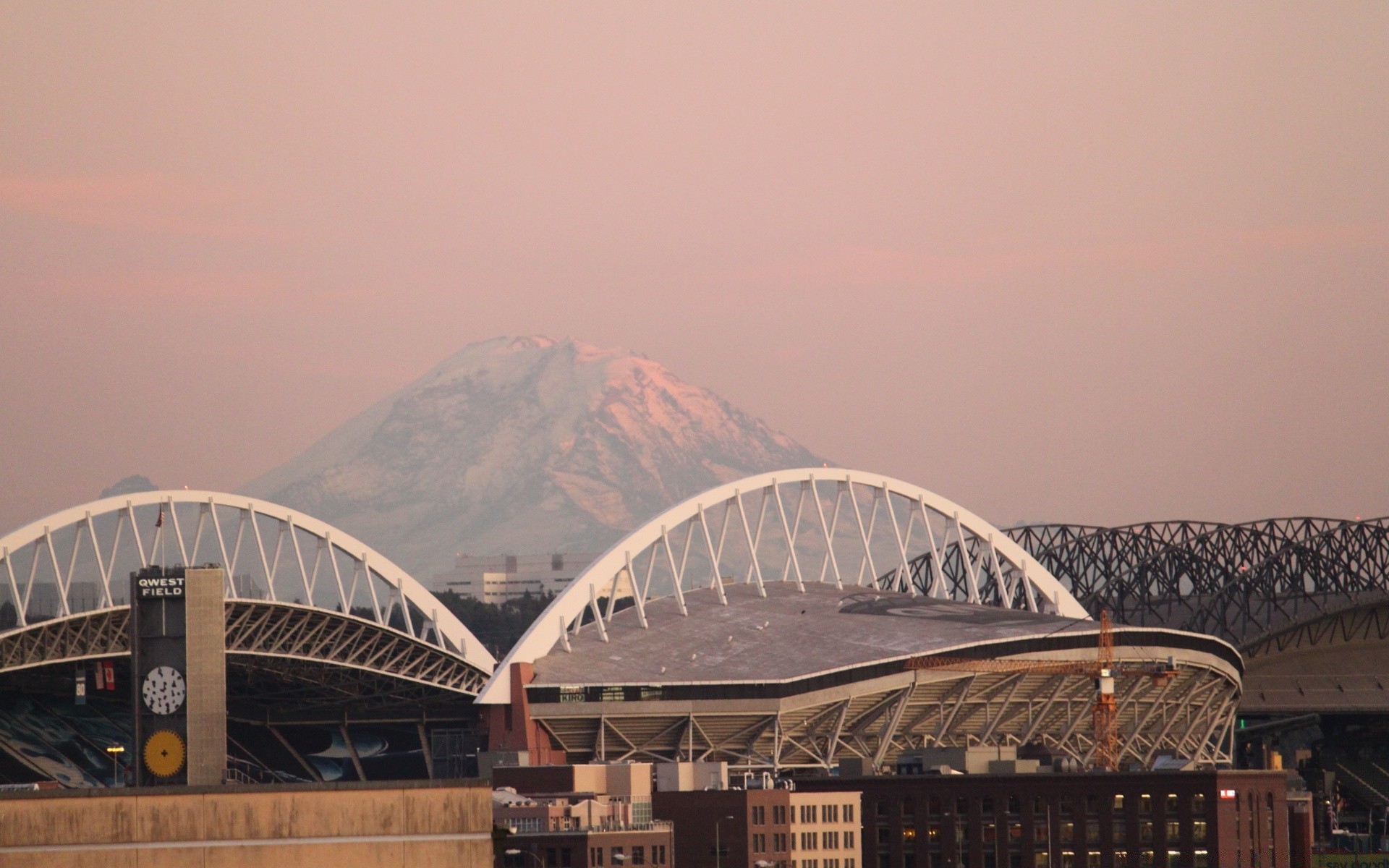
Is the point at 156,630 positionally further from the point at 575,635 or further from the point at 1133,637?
the point at 1133,637

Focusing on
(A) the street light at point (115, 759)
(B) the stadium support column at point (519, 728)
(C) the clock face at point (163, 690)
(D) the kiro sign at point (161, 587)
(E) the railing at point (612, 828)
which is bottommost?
(E) the railing at point (612, 828)

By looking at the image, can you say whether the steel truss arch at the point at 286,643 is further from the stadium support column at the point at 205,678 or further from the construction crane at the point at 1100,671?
the stadium support column at the point at 205,678

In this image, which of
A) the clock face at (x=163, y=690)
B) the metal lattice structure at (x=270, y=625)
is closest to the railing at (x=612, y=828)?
the metal lattice structure at (x=270, y=625)

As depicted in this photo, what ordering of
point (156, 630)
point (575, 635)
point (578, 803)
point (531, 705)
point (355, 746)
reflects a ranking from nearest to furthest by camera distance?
point (156, 630) < point (578, 803) < point (531, 705) < point (575, 635) < point (355, 746)

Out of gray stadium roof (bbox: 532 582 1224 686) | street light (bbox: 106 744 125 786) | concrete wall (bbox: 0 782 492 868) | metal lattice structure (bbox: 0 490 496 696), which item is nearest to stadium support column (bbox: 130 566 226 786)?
concrete wall (bbox: 0 782 492 868)

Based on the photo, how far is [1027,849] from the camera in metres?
133

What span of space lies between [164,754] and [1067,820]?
67.7m

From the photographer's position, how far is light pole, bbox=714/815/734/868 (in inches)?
4875

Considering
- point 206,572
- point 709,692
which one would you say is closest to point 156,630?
point 206,572

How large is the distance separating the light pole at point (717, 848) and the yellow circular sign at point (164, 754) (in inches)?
1984

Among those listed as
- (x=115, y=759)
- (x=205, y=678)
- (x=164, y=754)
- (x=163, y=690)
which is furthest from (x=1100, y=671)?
(x=164, y=754)

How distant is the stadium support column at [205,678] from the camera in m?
77.1

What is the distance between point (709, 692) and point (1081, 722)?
32537mm

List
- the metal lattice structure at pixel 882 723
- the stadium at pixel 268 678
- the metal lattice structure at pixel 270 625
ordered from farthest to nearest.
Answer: the metal lattice structure at pixel 882 723, the stadium at pixel 268 678, the metal lattice structure at pixel 270 625
